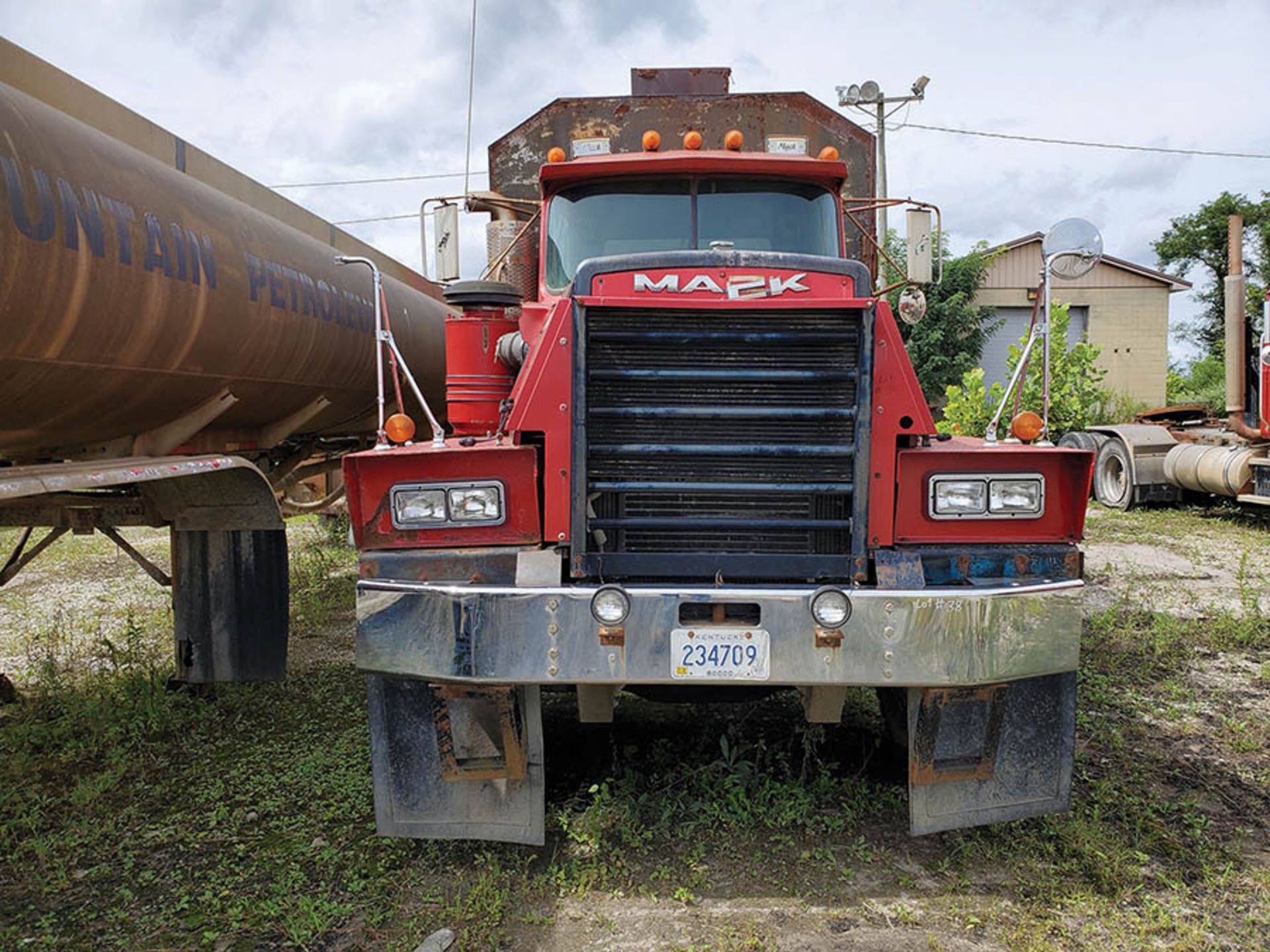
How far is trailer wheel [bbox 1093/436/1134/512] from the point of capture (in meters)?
14.2

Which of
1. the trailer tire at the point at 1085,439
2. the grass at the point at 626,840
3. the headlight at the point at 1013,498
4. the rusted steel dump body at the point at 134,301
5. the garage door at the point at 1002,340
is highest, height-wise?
the garage door at the point at 1002,340

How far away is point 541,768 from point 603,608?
0.76 m

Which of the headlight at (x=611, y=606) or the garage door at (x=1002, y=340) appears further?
the garage door at (x=1002, y=340)

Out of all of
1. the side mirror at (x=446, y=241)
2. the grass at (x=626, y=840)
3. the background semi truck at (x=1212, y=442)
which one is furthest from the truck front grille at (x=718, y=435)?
the background semi truck at (x=1212, y=442)

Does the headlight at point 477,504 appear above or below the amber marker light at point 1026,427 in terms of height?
below

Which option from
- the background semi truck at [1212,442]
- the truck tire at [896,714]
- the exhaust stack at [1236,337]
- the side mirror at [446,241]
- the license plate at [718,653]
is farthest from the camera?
the background semi truck at [1212,442]

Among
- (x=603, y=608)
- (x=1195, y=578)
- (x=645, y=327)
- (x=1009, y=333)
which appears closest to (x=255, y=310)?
(x=645, y=327)

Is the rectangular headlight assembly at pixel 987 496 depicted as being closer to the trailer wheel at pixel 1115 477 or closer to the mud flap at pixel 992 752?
the mud flap at pixel 992 752

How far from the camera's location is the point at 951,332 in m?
27.2

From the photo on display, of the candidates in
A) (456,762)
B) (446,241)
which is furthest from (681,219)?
(456,762)

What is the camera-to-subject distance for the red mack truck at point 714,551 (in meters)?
3.08

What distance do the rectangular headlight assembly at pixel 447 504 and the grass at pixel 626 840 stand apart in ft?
3.75

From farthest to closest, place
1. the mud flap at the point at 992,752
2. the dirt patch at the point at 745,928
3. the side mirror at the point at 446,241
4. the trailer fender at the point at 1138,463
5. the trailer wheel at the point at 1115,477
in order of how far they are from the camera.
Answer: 1. the trailer wheel at the point at 1115,477
2. the trailer fender at the point at 1138,463
3. the side mirror at the point at 446,241
4. the mud flap at the point at 992,752
5. the dirt patch at the point at 745,928

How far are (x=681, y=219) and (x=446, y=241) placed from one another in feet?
4.16
